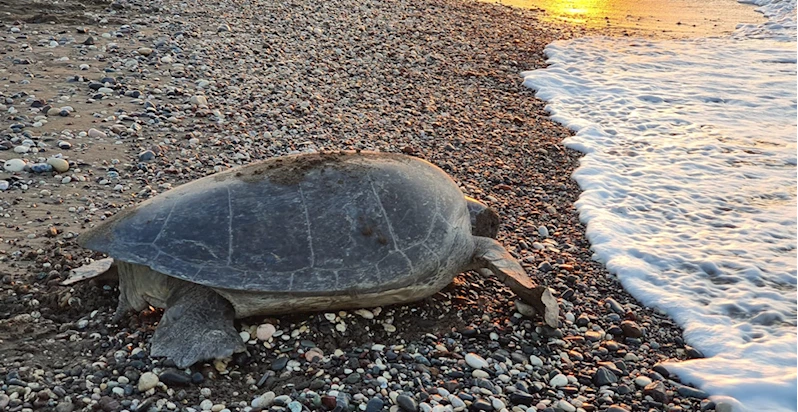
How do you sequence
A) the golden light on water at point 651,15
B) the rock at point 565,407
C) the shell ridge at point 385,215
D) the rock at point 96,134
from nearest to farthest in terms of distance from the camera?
the rock at point 565,407 → the shell ridge at point 385,215 → the rock at point 96,134 → the golden light on water at point 651,15

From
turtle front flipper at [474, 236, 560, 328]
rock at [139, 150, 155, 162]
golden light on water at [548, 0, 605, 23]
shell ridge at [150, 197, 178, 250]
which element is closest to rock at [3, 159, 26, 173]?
rock at [139, 150, 155, 162]

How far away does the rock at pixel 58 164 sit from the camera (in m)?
5.26

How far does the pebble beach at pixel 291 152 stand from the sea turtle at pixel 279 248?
0.54 ft

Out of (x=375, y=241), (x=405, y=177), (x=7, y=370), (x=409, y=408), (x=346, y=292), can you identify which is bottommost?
(x=7, y=370)

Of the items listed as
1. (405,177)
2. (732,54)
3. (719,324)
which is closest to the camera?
(405,177)

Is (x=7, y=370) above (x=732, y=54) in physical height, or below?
below

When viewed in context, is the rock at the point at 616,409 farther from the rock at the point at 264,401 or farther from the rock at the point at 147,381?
the rock at the point at 147,381

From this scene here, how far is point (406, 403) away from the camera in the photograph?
10.6 feet

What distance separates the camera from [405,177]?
407cm

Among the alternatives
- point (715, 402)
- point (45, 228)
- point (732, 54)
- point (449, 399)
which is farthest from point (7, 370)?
point (732, 54)

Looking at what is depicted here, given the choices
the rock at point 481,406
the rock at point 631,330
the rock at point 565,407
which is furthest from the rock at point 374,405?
the rock at point 631,330

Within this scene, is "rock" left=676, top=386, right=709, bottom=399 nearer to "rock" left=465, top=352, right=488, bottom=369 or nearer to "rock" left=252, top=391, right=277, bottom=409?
"rock" left=465, top=352, right=488, bottom=369

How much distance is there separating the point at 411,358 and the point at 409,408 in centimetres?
40

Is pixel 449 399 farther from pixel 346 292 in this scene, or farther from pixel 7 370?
pixel 7 370
